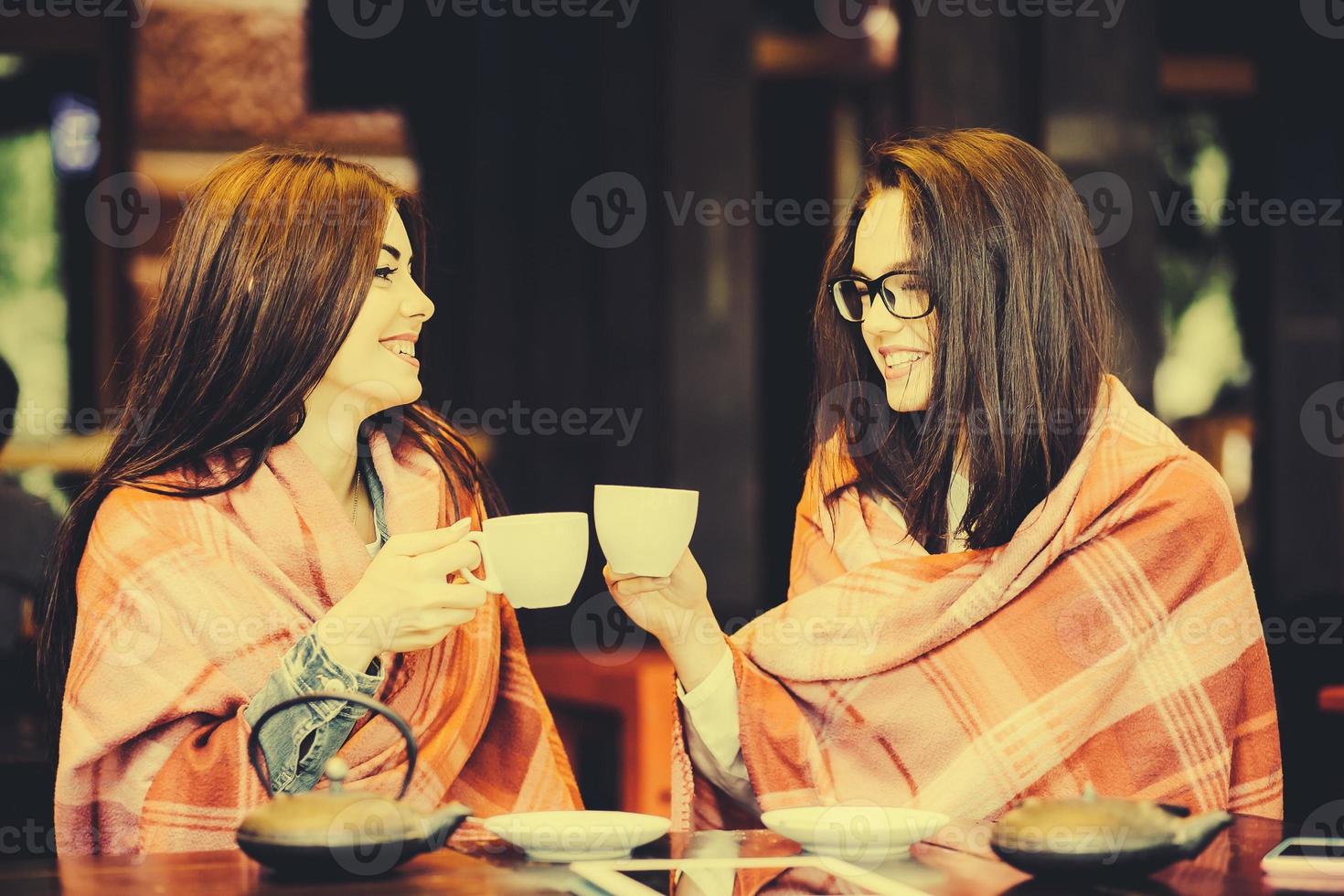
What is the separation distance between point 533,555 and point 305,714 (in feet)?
1.22

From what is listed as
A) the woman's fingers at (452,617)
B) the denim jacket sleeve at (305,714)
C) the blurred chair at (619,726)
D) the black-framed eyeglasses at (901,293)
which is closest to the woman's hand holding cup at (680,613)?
the woman's fingers at (452,617)

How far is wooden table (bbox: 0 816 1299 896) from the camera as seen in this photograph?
49.6 inches

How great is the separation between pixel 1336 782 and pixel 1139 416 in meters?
0.88

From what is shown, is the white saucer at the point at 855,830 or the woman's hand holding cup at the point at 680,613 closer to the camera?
the white saucer at the point at 855,830

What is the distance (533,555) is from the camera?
5.51 feet

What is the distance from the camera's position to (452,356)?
500 cm

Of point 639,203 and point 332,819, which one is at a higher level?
point 639,203

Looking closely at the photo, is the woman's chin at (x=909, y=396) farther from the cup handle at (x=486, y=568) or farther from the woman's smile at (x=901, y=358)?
the cup handle at (x=486, y=568)

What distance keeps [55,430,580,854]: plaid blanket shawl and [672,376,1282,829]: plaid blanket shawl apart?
0.30m

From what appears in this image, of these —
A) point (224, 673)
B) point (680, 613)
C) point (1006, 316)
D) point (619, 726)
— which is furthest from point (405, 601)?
point (619, 726)

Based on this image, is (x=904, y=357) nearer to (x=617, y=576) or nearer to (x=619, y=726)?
(x=617, y=576)

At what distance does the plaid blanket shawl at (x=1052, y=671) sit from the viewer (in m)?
1.91

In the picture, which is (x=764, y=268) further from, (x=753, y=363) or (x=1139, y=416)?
(x=1139, y=416)

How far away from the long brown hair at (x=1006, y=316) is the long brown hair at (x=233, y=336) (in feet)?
2.41
